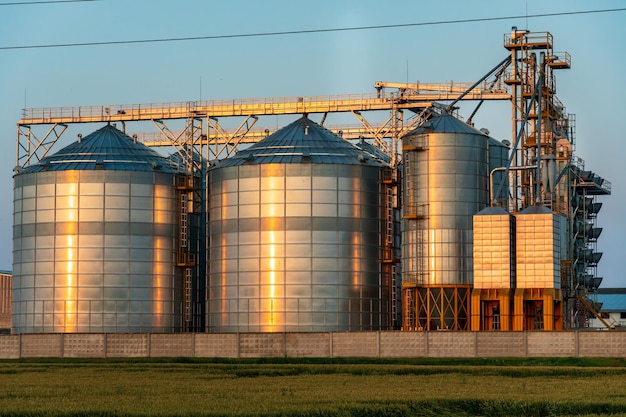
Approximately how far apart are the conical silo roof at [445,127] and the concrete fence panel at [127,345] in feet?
85.4

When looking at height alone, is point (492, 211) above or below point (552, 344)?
above

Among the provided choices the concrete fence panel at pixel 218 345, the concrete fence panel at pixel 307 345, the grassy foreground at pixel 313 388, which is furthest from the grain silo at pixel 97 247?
the concrete fence panel at pixel 307 345

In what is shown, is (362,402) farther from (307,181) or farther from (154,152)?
(154,152)

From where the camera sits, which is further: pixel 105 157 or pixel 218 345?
pixel 105 157

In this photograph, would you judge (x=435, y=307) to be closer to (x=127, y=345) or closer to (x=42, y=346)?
(x=127, y=345)

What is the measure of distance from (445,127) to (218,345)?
24680mm

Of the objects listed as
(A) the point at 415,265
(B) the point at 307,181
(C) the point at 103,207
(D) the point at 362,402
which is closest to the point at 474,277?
(A) the point at 415,265

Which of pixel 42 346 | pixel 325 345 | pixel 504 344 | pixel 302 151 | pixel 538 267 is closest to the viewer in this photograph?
pixel 504 344

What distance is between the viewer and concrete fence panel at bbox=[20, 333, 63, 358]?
81.1 metres

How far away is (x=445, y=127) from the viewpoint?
9106 centimetres

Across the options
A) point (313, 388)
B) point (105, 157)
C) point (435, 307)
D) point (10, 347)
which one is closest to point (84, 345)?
point (10, 347)

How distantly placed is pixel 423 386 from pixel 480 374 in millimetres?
10956

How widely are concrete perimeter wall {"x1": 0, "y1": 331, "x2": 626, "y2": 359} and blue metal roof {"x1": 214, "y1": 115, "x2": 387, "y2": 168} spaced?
19570mm

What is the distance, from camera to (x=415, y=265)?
90.2 meters
